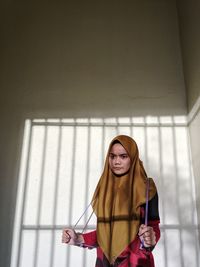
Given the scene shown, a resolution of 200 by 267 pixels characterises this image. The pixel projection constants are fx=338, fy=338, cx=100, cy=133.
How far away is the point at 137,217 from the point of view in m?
2.54

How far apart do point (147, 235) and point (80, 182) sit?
813 millimetres

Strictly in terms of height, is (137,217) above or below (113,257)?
above

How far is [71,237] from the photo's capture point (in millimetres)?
2619

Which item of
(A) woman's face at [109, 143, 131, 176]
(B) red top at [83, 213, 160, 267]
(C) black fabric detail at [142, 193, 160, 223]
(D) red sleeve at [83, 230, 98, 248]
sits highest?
(A) woman's face at [109, 143, 131, 176]

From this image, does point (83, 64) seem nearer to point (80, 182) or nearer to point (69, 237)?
point (80, 182)

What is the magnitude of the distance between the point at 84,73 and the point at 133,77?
1.65ft

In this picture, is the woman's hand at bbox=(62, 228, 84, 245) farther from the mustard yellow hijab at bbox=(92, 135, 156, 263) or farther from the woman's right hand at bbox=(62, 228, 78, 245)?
the mustard yellow hijab at bbox=(92, 135, 156, 263)

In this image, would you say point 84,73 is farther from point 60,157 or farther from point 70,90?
point 60,157

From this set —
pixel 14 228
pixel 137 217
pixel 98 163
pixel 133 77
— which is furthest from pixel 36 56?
pixel 137 217

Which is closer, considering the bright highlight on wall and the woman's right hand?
the woman's right hand

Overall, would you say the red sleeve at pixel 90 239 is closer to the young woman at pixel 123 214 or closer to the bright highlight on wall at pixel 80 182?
the young woman at pixel 123 214

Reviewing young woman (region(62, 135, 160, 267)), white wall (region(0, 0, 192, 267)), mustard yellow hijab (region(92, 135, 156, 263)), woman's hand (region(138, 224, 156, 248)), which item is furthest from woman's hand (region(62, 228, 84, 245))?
white wall (region(0, 0, 192, 267))

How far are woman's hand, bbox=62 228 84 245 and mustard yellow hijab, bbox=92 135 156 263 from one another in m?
0.16

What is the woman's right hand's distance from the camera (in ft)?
8.59
